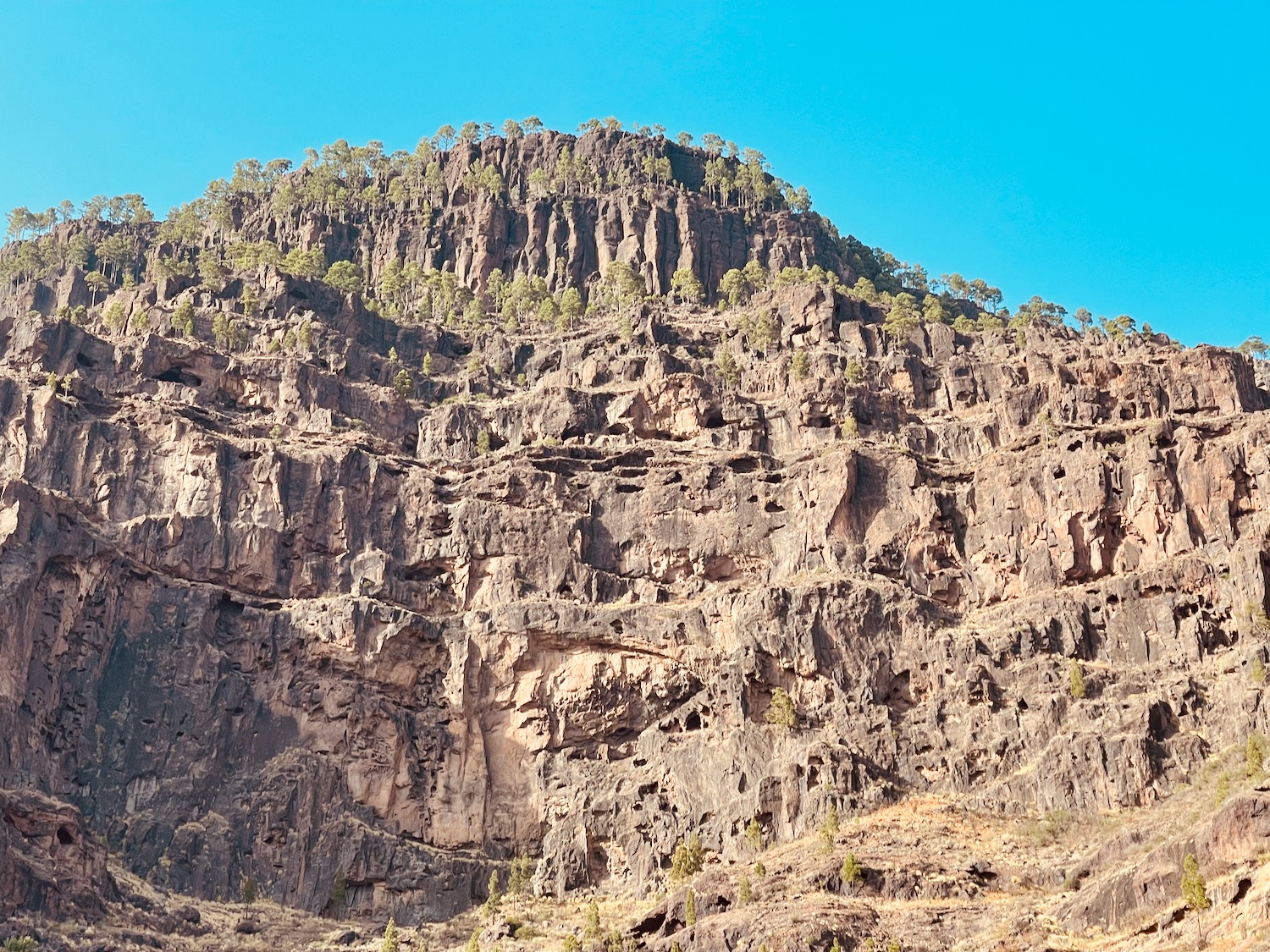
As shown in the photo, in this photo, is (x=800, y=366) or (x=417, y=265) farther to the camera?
(x=417, y=265)

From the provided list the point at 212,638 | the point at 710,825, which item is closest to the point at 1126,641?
the point at 710,825

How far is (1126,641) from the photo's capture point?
95.8 m

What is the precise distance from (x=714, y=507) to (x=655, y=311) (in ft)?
125

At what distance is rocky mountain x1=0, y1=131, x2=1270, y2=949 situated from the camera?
89562 millimetres

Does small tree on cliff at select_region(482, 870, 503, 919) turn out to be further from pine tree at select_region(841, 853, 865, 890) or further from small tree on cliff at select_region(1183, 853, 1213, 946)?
small tree on cliff at select_region(1183, 853, 1213, 946)

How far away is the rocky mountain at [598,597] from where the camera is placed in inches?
3526

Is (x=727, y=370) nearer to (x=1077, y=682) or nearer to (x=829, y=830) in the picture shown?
(x=1077, y=682)

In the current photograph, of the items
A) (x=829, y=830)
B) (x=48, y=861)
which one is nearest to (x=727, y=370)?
(x=829, y=830)

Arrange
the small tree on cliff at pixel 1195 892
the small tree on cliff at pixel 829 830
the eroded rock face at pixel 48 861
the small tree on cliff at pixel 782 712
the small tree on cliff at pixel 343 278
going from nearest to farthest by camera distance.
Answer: the small tree on cliff at pixel 1195 892
the eroded rock face at pixel 48 861
the small tree on cliff at pixel 829 830
the small tree on cliff at pixel 782 712
the small tree on cliff at pixel 343 278

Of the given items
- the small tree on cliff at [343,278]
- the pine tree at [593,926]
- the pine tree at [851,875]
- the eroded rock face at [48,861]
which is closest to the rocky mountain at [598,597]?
the eroded rock face at [48,861]

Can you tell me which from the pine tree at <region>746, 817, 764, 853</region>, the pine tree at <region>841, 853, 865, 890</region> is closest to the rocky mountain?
the pine tree at <region>746, 817, 764, 853</region>

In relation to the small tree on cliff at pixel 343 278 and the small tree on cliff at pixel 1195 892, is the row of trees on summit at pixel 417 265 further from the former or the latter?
the small tree on cliff at pixel 1195 892

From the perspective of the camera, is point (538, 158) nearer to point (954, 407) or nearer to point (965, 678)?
point (954, 407)

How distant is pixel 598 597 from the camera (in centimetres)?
10644
